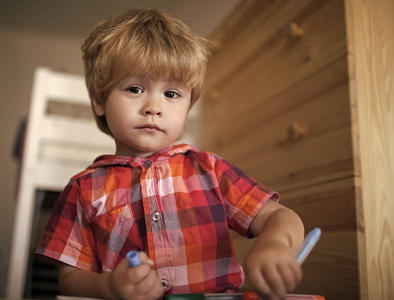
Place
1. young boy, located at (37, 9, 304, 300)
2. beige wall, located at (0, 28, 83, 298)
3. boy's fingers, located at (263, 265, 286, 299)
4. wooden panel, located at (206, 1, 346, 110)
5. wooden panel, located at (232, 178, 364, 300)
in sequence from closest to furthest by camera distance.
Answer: boy's fingers, located at (263, 265, 286, 299)
young boy, located at (37, 9, 304, 300)
wooden panel, located at (232, 178, 364, 300)
wooden panel, located at (206, 1, 346, 110)
beige wall, located at (0, 28, 83, 298)

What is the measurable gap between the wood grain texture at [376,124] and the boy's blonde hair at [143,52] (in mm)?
330

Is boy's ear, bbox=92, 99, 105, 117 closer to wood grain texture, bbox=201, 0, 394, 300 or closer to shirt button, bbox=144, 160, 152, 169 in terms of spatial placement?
shirt button, bbox=144, 160, 152, 169

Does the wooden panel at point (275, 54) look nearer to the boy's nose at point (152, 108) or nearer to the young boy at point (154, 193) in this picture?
the young boy at point (154, 193)

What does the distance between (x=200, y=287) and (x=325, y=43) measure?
60cm

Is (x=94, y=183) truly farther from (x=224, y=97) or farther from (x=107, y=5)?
(x=107, y=5)

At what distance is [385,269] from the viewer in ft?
2.54

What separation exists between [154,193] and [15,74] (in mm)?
3010

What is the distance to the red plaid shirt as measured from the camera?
0.67 meters

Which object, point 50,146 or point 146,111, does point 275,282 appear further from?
point 50,146

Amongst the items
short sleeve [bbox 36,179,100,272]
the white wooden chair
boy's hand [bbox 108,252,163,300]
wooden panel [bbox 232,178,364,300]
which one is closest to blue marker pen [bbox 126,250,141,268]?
boy's hand [bbox 108,252,163,300]

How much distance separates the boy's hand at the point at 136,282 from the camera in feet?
1.57

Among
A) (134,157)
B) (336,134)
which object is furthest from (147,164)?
(336,134)

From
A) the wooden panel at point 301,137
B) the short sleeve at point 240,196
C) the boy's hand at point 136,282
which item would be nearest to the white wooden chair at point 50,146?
the wooden panel at point 301,137

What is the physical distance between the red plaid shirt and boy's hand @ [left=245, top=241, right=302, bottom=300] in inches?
7.4
